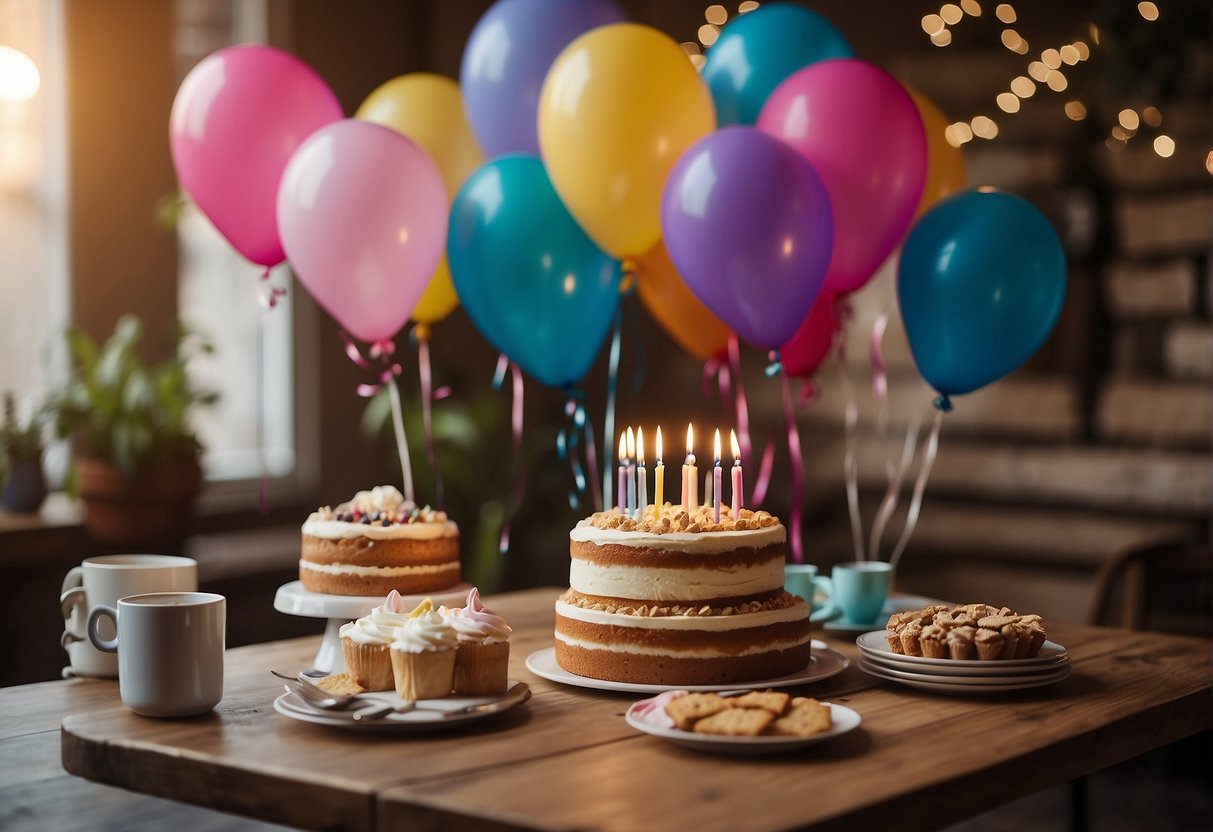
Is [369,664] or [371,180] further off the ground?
[371,180]

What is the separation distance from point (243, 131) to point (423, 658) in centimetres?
94

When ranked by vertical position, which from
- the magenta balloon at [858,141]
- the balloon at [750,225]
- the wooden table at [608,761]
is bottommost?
the wooden table at [608,761]

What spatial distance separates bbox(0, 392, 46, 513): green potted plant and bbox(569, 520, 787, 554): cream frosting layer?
221 cm

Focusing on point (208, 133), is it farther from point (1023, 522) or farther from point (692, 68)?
point (1023, 522)

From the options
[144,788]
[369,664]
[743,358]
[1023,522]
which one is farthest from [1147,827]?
[144,788]

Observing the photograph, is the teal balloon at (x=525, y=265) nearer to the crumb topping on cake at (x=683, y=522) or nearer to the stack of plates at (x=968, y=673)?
the crumb topping on cake at (x=683, y=522)

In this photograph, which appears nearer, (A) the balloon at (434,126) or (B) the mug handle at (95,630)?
(B) the mug handle at (95,630)

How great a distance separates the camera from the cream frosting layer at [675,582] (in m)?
1.61

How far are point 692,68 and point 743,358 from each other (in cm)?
309

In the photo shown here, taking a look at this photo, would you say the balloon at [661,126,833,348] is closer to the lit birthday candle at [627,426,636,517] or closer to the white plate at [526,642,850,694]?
the lit birthday candle at [627,426,636,517]

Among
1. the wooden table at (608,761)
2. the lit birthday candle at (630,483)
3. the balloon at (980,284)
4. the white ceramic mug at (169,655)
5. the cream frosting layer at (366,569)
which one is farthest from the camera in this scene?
the balloon at (980,284)

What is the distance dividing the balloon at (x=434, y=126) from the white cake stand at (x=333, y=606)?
2.09 feet

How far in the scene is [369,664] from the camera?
61.2 inches

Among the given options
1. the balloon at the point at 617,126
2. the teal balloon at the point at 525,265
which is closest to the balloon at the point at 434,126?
the teal balloon at the point at 525,265
